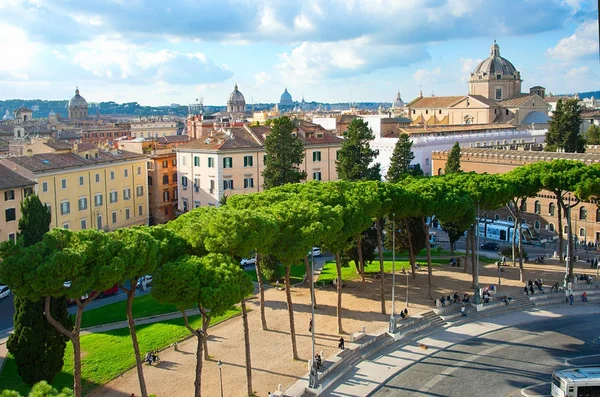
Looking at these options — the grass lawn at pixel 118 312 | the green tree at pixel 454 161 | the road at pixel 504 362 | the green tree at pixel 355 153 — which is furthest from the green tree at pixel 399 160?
the grass lawn at pixel 118 312

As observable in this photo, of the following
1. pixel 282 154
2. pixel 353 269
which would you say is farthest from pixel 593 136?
pixel 353 269

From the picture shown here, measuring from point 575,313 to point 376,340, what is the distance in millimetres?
16051

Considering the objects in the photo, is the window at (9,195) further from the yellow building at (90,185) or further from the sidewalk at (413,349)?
the sidewalk at (413,349)

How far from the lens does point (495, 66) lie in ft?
482

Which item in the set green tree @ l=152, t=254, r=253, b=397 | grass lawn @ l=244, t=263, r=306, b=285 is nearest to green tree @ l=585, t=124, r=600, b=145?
grass lawn @ l=244, t=263, r=306, b=285

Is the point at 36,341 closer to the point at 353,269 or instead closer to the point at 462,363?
the point at 462,363

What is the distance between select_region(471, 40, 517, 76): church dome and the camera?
5758 inches

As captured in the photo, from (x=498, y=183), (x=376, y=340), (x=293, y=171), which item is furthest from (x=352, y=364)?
(x=293, y=171)

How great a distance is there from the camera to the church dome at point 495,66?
A: 146250 millimetres

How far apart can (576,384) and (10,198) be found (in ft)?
145

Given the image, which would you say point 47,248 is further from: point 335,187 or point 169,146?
point 169,146

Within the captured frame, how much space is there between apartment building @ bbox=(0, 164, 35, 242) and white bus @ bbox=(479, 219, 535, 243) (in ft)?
148

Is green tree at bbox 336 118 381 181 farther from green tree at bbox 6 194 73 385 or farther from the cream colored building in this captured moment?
green tree at bbox 6 194 73 385

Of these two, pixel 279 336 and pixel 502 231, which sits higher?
pixel 502 231
